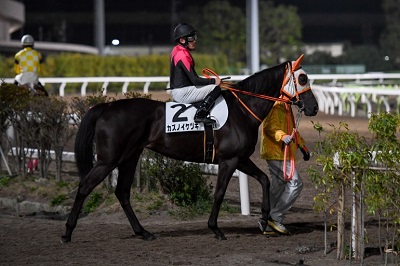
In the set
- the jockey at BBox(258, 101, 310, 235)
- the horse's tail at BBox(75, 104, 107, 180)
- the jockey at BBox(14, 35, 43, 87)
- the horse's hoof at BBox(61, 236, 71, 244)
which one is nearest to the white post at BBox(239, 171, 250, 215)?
the jockey at BBox(258, 101, 310, 235)

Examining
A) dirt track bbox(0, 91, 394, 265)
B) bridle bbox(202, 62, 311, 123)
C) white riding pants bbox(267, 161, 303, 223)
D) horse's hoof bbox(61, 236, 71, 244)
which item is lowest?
dirt track bbox(0, 91, 394, 265)

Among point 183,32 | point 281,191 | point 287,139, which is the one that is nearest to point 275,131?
point 287,139

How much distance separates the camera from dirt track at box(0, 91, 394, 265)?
8000 millimetres

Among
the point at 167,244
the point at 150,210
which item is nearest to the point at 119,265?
the point at 167,244

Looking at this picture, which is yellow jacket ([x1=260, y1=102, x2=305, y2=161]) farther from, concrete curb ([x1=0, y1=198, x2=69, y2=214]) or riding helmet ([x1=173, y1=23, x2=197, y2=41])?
concrete curb ([x1=0, y1=198, x2=69, y2=214])

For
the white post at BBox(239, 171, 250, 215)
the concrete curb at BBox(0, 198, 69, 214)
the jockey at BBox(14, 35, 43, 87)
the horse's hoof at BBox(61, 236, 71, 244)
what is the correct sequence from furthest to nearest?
1. the jockey at BBox(14, 35, 43, 87)
2. the concrete curb at BBox(0, 198, 69, 214)
3. the white post at BBox(239, 171, 250, 215)
4. the horse's hoof at BBox(61, 236, 71, 244)

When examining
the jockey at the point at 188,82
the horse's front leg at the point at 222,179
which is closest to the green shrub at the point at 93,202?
the horse's front leg at the point at 222,179

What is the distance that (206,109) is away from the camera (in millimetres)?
8992

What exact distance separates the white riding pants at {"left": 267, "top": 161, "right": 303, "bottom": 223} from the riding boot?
80cm

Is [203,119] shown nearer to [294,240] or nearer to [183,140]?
[183,140]

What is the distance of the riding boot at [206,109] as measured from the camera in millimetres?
9000

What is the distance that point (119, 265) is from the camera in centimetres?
777

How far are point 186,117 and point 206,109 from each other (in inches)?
8.4

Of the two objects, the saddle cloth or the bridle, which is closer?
the saddle cloth
